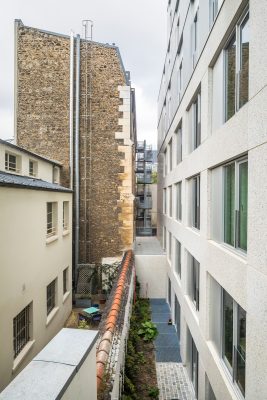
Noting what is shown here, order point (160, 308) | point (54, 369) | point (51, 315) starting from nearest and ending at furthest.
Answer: point (54, 369) < point (51, 315) < point (160, 308)

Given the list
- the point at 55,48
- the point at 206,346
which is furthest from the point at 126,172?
the point at 206,346

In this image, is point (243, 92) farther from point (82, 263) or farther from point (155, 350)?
point (82, 263)

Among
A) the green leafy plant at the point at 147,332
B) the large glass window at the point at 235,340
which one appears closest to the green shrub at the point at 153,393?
the green leafy plant at the point at 147,332

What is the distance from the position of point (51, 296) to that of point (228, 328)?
7202 mm

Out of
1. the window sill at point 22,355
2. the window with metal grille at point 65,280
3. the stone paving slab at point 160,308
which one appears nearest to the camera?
the window sill at point 22,355

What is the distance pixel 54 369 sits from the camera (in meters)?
2.35

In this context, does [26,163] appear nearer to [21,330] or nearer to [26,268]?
[26,268]

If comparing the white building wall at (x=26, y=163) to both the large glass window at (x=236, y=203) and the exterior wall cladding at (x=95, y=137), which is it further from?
the large glass window at (x=236, y=203)

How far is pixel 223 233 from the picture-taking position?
6039 mm

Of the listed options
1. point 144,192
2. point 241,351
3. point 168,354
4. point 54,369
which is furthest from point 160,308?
point 54,369

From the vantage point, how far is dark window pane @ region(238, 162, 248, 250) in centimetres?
480

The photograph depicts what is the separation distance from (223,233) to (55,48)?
42.0 ft

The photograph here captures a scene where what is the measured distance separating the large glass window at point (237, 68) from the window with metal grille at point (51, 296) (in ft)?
28.2

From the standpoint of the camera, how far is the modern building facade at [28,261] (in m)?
6.54
